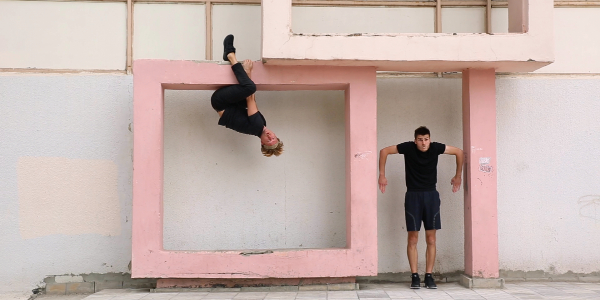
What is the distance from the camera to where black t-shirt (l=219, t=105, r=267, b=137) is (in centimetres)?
620

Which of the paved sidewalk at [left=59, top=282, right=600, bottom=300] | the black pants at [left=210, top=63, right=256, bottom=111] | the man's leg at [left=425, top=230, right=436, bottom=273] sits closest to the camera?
the paved sidewalk at [left=59, top=282, right=600, bottom=300]

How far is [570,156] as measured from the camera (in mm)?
6871

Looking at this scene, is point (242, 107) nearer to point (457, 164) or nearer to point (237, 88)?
point (237, 88)

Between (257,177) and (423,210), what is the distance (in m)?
1.97

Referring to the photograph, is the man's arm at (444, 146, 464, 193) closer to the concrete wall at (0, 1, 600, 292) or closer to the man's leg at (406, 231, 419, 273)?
the concrete wall at (0, 1, 600, 292)

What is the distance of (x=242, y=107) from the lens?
6309 mm

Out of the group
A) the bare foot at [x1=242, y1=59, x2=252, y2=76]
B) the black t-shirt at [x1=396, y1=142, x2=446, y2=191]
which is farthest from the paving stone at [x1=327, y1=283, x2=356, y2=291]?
the bare foot at [x1=242, y1=59, x2=252, y2=76]

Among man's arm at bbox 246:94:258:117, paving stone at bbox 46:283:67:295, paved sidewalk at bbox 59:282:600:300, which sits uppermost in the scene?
man's arm at bbox 246:94:258:117

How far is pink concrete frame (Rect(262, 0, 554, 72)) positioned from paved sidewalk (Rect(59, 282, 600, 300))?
7.98 feet

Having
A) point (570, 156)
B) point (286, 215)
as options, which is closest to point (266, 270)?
point (286, 215)

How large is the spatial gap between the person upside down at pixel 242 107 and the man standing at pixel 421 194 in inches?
51.9

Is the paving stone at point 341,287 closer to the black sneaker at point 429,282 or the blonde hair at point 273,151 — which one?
the black sneaker at point 429,282

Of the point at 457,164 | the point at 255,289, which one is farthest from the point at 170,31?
the point at 457,164

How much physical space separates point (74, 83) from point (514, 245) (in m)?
5.55
